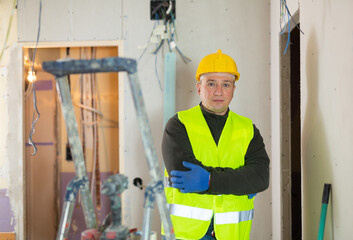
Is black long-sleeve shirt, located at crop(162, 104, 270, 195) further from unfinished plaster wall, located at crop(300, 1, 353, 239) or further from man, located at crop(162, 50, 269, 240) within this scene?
unfinished plaster wall, located at crop(300, 1, 353, 239)

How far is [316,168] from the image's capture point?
179 centimetres

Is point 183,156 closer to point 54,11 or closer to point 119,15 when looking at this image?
point 119,15

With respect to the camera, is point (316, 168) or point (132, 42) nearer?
point (316, 168)

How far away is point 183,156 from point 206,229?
376mm

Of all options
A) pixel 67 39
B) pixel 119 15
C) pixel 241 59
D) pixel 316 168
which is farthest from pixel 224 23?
pixel 316 168

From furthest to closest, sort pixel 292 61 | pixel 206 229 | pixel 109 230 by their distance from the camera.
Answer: pixel 292 61 → pixel 206 229 → pixel 109 230

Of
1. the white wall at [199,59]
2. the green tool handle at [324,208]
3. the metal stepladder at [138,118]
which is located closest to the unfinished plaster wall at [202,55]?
the white wall at [199,59]

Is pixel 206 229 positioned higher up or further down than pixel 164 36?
further down

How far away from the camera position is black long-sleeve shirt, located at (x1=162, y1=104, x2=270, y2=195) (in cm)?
163

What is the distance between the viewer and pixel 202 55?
9.64ft

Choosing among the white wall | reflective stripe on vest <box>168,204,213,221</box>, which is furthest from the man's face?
the white wall

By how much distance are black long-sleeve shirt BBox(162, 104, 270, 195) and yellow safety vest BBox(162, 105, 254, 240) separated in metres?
0.04

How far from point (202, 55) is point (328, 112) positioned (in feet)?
4.91

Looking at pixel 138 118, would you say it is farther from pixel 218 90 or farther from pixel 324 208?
→ pixel 324 208
